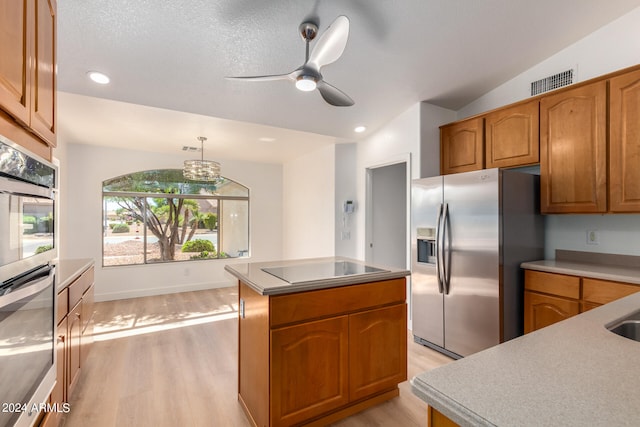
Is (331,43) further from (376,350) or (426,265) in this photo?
(426,265)

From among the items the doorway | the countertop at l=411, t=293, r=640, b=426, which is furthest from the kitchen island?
the doorway

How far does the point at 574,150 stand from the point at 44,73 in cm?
346

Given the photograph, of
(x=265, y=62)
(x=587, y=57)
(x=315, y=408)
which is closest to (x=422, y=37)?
(x=265, y=62)

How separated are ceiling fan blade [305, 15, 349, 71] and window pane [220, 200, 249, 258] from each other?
4.51 meters

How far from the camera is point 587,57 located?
8.91 ft

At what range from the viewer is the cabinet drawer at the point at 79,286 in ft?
6.83

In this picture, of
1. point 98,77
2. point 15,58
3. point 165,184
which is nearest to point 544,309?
point 15,58

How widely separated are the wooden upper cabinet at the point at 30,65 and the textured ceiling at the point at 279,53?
99cm

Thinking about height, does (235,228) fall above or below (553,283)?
above

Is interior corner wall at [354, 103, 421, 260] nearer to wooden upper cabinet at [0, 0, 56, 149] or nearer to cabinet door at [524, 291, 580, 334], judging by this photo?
cabinet door at [524, 291, 580, 334]

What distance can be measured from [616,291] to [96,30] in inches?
159

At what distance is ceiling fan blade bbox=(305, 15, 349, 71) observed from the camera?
1671 millimetres

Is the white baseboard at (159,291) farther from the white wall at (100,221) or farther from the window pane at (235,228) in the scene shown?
the window pane at (235,228)

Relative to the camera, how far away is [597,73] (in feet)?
8.71
